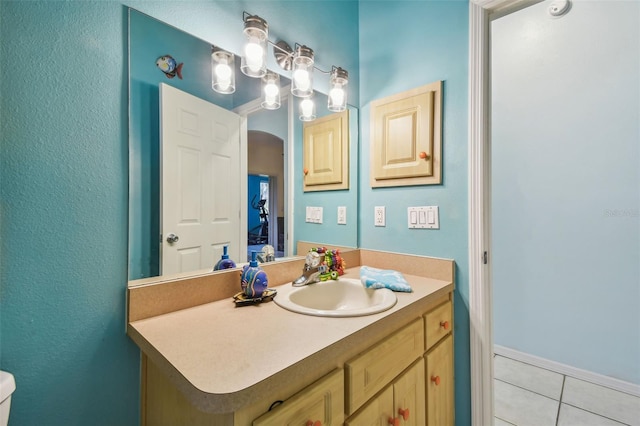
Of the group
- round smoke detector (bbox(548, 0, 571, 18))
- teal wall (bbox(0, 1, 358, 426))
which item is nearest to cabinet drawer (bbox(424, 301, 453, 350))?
teal wall (bbox(0, 1, 358, 426))

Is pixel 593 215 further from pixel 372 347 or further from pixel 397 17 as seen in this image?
pixel 372 347

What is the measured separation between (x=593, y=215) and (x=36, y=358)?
2842 millimetres

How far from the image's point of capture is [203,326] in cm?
79

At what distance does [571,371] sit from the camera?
1903 mm

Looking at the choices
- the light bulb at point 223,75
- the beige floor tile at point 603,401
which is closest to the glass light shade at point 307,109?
the light bulb at point 223,75

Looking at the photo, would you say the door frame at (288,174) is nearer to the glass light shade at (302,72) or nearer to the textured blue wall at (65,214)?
the glass light shade at (302,72)

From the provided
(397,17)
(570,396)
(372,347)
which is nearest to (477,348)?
(372,347)

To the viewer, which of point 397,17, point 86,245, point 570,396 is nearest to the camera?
point 86,245

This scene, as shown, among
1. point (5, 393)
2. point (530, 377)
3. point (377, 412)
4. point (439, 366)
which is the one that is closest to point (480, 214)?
point (439, 366)

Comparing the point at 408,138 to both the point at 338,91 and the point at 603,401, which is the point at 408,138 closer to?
the point at 338,91

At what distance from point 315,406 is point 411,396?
0.53m

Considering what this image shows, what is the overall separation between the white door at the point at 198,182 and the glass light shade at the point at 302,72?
366 millimetres

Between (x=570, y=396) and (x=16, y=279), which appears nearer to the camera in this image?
(x=16, y=279)

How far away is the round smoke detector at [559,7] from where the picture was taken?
1.83 meters
